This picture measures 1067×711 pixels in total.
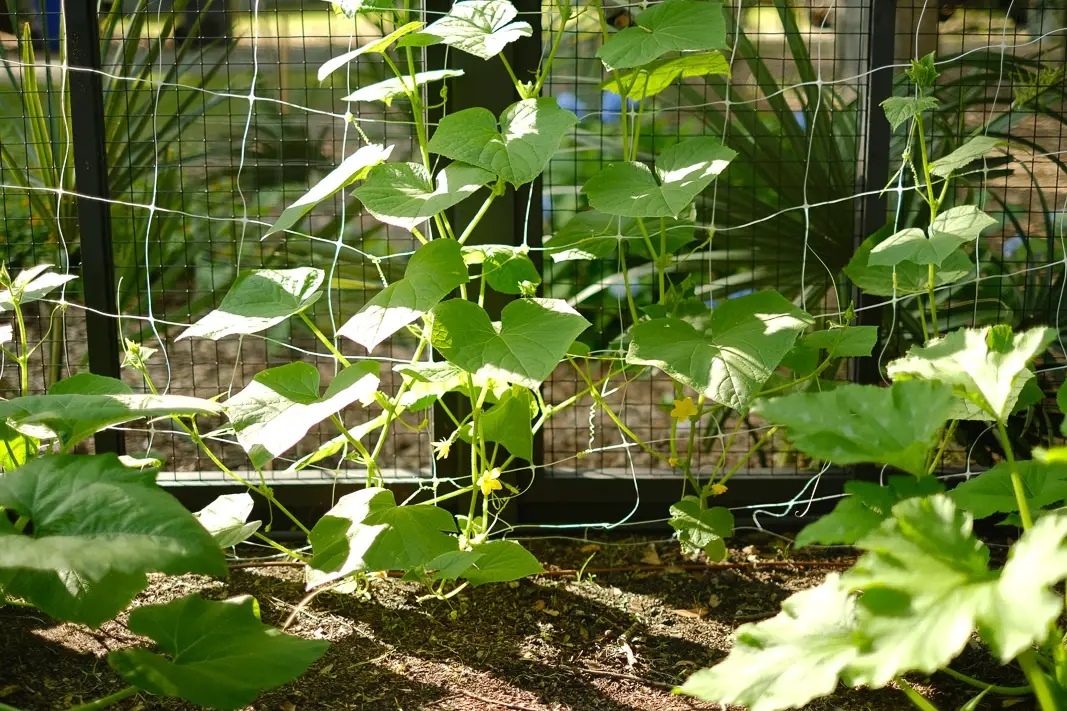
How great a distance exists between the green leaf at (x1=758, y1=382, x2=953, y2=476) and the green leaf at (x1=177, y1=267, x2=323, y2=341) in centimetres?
71

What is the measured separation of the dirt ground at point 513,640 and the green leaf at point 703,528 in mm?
95

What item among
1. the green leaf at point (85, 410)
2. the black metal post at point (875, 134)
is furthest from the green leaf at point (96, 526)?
the black metal post at point (875, 134)

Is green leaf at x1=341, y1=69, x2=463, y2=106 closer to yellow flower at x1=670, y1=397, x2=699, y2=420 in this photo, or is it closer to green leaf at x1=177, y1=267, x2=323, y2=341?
green leaf at x1=177, y1=267, x2=323, y2=341

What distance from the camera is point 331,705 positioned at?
127 centimetres

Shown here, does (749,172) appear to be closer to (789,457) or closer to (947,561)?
(789,457)

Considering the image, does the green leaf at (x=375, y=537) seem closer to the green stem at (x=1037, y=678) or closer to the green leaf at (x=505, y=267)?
the green leaf at (x=505, y=267)

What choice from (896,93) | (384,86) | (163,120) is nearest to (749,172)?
(896,93)

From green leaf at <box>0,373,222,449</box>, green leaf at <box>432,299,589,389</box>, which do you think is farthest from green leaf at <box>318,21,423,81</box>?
green leaf at <box>0,373,222,449</box>

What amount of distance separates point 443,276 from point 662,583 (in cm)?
68

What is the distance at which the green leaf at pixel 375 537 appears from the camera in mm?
1304

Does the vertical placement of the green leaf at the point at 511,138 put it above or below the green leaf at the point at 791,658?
above

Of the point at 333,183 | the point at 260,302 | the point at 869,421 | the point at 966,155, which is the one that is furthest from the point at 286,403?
the point at 966,155

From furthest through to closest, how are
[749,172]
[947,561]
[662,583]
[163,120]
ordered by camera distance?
[163,120] → [749,172] → [662,583] → [947,561]

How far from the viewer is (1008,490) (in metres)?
1.17
